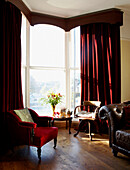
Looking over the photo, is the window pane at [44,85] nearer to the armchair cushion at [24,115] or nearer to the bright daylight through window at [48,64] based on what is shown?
the bright daylight through window at [48,64]

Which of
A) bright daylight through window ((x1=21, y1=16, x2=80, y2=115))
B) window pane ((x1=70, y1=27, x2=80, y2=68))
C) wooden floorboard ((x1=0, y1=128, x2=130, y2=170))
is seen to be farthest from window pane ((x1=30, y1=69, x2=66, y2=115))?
wooden floorboard ((x1=0, y1=128, x2=130, y2=170))

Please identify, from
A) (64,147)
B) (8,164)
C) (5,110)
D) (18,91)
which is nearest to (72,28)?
(18,91)

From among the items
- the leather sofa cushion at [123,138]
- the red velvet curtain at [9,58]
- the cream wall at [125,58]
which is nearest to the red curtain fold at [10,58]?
the red velvet curtain at [9,58]

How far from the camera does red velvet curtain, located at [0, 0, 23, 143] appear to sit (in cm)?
333

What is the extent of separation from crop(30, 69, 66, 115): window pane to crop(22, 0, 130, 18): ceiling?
1.64 metres

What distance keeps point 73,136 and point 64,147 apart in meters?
0.77

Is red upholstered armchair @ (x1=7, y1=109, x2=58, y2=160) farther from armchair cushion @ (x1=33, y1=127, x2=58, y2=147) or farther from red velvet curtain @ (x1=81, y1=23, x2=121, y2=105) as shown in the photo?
red velvet curtain @ (x1=81, y1=23, x2=121, y2=105)

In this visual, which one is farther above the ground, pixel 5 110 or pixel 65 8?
pixel 65 8

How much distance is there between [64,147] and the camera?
11.1 feet

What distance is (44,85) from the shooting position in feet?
15.7

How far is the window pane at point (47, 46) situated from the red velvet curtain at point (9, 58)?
0.84 metres

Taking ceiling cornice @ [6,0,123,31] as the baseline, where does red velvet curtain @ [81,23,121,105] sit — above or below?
below

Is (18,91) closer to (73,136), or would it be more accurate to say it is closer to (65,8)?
(73,136)

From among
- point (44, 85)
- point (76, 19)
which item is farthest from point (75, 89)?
point (76, 19)
